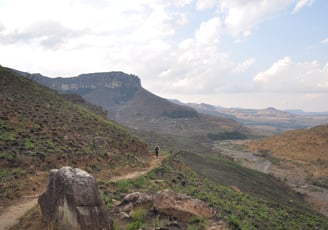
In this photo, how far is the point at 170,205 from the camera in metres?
12.9

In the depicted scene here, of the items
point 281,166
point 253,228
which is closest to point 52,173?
point 253,228

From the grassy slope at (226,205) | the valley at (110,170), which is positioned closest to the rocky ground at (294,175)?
the valley at (110,170)

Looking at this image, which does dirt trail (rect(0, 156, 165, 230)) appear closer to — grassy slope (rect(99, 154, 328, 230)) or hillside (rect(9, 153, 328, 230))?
hillside (rect(9, 153, 328, 230))

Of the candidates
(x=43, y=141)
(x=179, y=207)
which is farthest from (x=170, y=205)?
(x=43, y=141)

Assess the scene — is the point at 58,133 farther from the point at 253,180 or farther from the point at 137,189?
the point at 253,180

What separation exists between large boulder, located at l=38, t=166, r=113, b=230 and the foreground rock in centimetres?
242

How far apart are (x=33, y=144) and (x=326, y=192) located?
138 ft

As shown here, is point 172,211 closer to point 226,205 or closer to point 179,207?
point 179,207

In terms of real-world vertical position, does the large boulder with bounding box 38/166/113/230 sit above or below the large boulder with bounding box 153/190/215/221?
above

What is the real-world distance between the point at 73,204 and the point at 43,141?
1573cm

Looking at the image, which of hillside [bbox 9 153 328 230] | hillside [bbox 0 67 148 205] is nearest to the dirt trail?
hillside [bbox 9 153 328 230]

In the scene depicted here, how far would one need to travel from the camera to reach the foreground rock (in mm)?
12727

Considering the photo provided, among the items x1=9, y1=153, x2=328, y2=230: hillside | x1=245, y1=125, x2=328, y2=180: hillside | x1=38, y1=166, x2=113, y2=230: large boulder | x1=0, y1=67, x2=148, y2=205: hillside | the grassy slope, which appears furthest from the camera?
x1=245, y1=125, x2=328, y2=180: hillside

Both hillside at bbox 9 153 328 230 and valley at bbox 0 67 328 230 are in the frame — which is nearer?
hillside at bbox 9 153 328 230
